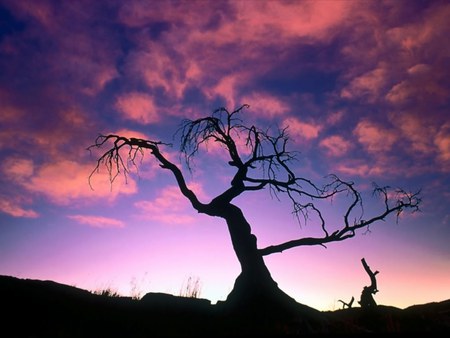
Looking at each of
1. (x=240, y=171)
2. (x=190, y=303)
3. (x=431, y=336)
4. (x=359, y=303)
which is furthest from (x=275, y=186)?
(x=431, y=336)

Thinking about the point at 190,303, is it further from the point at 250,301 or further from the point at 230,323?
the point at 230,323

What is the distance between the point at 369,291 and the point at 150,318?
44.6 ft

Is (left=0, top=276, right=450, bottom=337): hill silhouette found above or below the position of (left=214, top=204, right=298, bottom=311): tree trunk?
below

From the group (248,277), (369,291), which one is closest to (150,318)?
(248,277)

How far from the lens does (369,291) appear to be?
1800cm

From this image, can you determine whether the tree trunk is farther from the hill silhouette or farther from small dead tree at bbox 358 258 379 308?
small dead tree at bbox 358 258 379 308

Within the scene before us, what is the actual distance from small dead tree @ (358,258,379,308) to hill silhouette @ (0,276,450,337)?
5.59 m

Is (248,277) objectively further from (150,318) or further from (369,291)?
(369,291)

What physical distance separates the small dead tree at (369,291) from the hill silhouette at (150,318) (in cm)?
559

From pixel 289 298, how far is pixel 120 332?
6.08m

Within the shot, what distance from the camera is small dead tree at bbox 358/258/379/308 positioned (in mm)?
17297

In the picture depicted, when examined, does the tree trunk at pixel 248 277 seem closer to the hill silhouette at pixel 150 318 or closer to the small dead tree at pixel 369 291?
the hill silhouette at pixel 150 318

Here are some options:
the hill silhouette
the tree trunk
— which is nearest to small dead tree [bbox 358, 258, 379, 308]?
the hill silhouette

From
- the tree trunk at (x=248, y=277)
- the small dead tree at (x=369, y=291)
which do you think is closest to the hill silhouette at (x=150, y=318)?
the tree trunk at (x=248, y=277)
